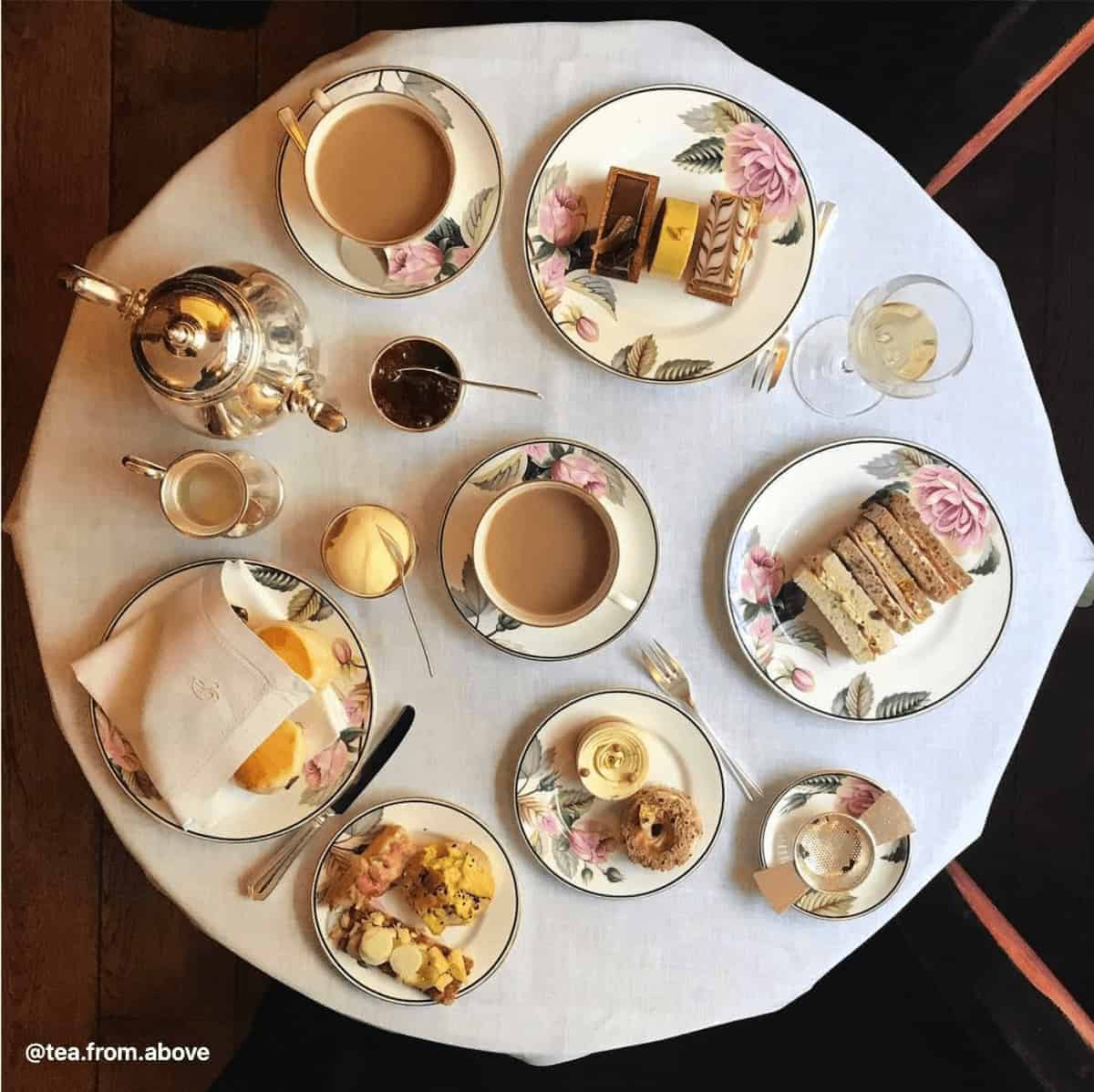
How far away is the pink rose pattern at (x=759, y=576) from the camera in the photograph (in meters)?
1.05

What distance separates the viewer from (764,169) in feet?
3.32

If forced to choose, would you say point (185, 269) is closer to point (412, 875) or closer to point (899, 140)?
point (412, 875)

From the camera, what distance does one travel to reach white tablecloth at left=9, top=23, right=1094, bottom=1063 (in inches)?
40.9

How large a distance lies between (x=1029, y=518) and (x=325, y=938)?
3.14 feet

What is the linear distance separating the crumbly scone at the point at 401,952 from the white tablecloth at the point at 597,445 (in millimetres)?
45

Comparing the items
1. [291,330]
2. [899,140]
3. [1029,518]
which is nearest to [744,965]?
[1029,518]

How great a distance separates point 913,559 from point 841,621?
0.11 m

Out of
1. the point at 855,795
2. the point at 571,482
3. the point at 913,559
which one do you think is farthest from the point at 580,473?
the point at 855,795

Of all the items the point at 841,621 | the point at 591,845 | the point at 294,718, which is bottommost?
the point at 591,845

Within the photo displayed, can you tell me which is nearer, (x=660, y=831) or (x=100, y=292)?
(x=100, y=292)

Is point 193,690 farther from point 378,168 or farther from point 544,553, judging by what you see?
point 378,168

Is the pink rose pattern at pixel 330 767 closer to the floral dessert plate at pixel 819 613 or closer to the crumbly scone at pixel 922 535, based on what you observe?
the floral dessert plate at pixel 819 613

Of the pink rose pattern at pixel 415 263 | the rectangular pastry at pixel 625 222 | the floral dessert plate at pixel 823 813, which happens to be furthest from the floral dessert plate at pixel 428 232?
the floral dessert plate at pixel 823 813

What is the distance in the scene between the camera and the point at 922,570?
1.03 metres
